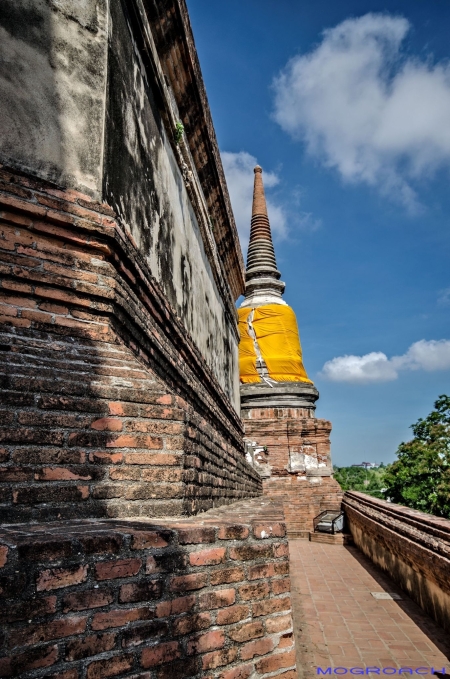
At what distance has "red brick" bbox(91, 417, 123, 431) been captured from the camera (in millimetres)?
2152

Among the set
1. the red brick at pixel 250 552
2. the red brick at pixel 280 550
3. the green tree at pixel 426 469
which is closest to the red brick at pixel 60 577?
the red brick at pixel 250 552

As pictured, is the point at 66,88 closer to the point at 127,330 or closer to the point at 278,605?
the point at 127,330

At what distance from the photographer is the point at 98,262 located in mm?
2631

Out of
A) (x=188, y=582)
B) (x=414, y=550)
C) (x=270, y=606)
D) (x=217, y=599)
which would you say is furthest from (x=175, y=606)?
(x=414, y=550)

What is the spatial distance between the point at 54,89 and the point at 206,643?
2820 mm

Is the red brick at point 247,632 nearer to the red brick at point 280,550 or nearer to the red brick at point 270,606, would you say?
the red brick at point 270,606

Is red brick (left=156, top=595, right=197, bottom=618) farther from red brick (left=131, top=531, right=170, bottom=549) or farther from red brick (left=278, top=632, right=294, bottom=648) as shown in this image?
red brick (left=278, top=632, right=294, bottom=648)

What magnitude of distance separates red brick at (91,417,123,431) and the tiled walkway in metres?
3.59

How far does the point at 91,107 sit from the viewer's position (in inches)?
111

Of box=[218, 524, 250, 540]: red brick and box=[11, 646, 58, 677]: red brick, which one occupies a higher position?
box=[218, 524, 250, 540]: red brick

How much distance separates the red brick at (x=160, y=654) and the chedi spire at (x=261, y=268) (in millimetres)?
15872

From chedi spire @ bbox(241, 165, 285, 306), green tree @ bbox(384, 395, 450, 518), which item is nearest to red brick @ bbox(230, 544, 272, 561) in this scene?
green tree @ bbox(384, 395, 450, 518)

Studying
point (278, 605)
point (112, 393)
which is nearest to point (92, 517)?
point (112, 393)

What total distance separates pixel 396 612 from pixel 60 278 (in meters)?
6.06
